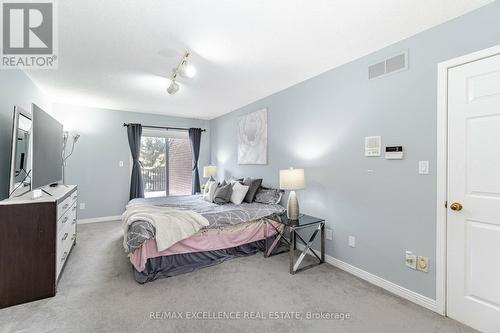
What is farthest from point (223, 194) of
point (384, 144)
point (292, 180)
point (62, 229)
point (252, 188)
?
point (384, 144)

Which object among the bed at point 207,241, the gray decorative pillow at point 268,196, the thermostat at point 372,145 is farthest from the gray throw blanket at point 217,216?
the thermostat at point 372,145

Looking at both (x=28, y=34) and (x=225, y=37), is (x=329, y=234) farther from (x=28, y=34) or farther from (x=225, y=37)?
(x=28, y=34)

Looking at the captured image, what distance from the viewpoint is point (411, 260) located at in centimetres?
218

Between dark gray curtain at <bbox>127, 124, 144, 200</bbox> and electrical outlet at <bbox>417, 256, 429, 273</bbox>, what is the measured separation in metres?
5.12

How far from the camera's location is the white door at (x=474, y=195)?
1738 mm

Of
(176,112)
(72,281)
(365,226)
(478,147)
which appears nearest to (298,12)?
(478,147)

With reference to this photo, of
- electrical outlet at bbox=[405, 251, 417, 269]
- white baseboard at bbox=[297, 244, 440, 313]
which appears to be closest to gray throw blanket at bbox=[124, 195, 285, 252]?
white baseboard at bbox=[297, 244, 440, 313]

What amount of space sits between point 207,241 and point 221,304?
0.93m

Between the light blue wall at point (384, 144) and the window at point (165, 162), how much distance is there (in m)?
3.34

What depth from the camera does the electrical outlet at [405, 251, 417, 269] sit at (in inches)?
84.8

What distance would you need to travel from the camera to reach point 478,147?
→ 181 cm

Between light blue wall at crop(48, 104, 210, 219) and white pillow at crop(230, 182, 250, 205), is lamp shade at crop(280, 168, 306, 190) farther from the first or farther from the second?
light blue wall at crop(48, 104, 210, 219)

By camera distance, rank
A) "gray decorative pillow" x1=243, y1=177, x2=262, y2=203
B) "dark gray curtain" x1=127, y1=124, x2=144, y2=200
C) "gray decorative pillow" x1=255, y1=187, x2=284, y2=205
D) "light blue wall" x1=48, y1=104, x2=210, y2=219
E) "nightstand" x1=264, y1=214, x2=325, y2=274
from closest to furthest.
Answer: "nightstand" x1=264, y1=214, x2=325, y2=274 → "gray decorative pillow" x1=255, y1=187, x2=284, y2=205 → "gray decorative pillow" x1=243, y1=177, x2=262, y2=203 → "light blue wall" x1=48, y1=104, x2=210, y2=219 → "dark gray curtain" x1=127, y1=124, x2=144, y2=200

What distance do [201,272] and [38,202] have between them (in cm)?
179
